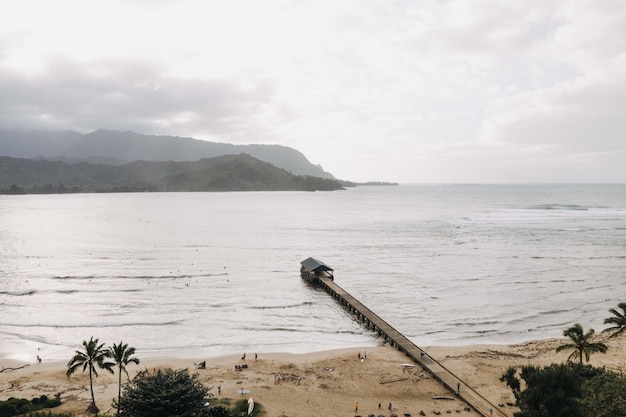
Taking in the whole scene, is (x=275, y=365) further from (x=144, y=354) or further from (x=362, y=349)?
(x=144, y=354)

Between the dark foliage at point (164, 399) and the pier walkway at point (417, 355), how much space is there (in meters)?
19.2

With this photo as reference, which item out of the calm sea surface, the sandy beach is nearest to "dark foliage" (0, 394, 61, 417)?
the sandy beach

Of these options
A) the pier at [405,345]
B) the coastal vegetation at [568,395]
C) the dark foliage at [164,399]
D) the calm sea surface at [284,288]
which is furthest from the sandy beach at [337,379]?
the dark foliage at [164,399]

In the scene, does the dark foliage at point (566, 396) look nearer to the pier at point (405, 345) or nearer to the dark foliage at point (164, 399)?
the pier at point (405, 345)

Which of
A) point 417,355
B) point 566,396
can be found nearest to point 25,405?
point 417,355

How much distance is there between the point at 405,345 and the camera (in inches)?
1602

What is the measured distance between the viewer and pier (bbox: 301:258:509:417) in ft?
99.0

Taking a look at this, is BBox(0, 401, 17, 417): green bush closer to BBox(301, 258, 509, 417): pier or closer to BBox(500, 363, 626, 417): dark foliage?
BBox(301, 258, 509, 417): pier

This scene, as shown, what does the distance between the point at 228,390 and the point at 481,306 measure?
37.1 m

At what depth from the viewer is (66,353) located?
41.0m

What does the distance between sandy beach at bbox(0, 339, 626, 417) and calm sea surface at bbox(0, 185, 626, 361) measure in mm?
3324

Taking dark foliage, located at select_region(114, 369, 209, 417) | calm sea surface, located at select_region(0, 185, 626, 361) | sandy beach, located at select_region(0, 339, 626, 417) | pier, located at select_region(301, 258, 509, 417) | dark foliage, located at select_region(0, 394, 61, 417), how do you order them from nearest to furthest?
dark foliage, located at select_region(114, 369, 209, 417) → dark foliage, located at select_region(0, 394, 61, 417) → pier, located at select_region(301, 258, 509, 417) → sandy beach, located at select_region(0, 339, 626, 417) → calm sea surface, located at select_region(0, 185, 626, 361)

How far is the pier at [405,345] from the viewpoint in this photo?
30.2 metres

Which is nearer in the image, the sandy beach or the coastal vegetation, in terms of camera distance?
the coastal vegetation
